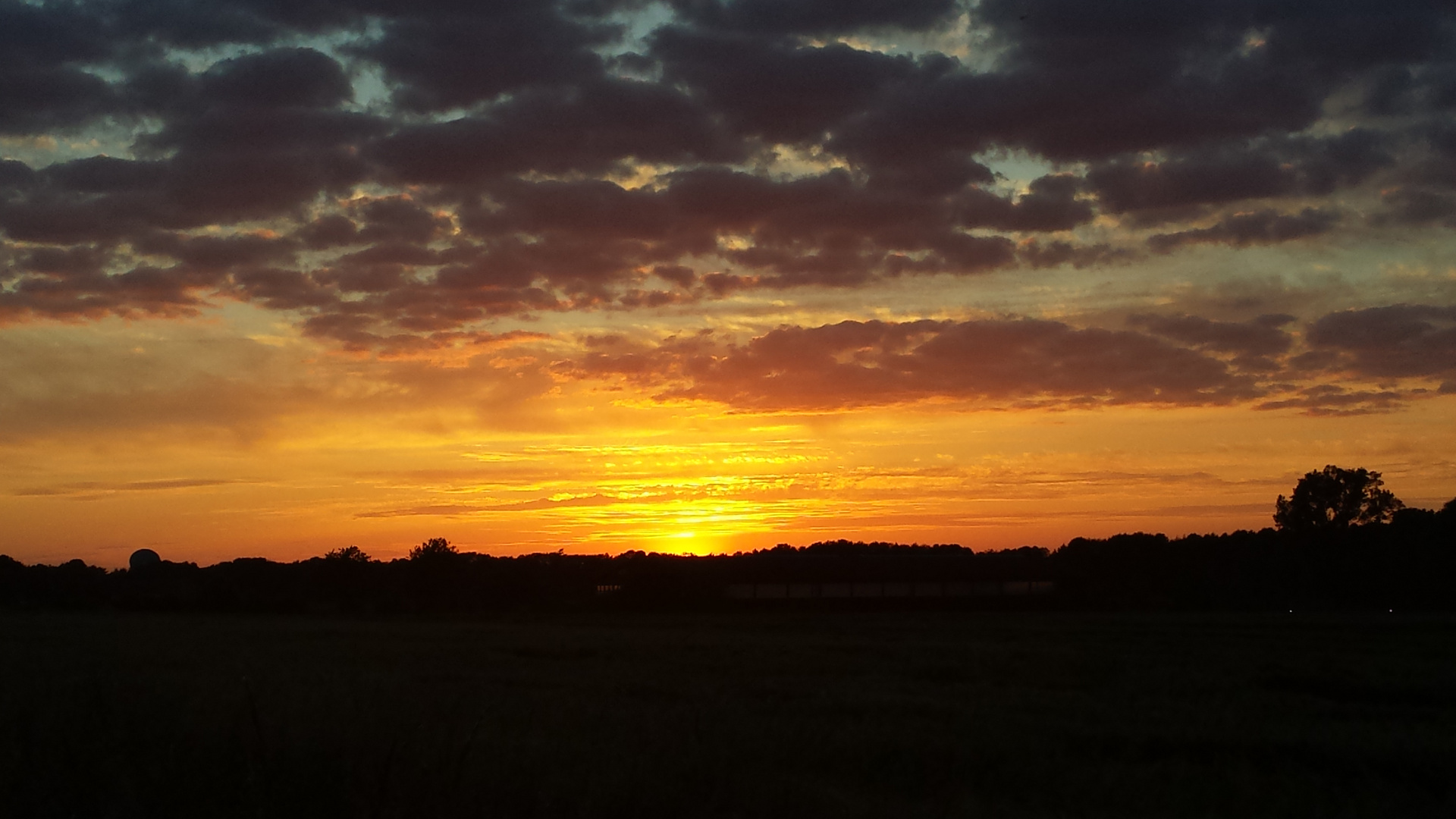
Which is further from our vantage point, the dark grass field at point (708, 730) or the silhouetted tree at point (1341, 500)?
the silhouetted tree at point (1341, 500)

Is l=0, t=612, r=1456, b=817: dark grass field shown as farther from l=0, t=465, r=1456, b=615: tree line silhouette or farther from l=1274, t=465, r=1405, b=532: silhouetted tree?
l=1274, t=465, r=1405, b=532: silhouetted tree

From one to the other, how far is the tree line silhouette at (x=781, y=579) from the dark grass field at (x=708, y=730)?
45.3 metres

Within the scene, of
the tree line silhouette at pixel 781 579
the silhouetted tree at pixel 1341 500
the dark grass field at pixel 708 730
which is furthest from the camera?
the silhouetted tree at pixel 1341 500

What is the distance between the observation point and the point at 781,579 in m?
94.4

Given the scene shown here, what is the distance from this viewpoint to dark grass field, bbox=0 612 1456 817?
8641mm

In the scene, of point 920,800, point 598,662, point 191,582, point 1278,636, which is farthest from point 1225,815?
point 191,582

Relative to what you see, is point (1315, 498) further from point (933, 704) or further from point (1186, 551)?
point (933, 704)

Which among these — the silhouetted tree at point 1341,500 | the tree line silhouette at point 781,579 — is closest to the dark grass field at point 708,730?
the tree line silhouette at point 781,579

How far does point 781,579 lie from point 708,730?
80.1 m

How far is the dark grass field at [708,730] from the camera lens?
8641 mm

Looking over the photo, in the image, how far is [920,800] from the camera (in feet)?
40.8

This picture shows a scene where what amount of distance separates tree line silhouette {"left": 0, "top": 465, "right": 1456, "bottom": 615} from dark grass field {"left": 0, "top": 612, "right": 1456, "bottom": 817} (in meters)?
45.3

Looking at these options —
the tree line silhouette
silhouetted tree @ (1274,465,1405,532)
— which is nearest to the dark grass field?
the tree line silhouette

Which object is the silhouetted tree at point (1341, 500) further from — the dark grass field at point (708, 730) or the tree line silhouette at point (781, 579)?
the dark grass field at point (708, 730)
